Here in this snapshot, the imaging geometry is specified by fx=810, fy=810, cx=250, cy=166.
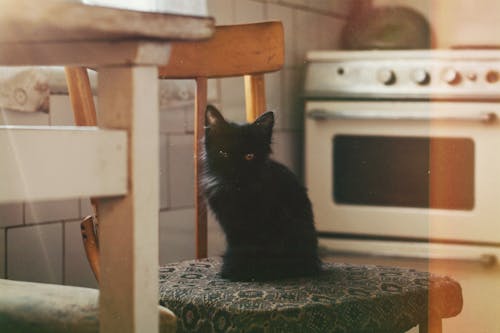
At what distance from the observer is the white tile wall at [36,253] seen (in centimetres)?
182

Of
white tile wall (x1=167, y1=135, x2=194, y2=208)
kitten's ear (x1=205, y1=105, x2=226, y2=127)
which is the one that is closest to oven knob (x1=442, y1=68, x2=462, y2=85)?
white tile wall (x1=167, y1=135, x2=194, y2=208)

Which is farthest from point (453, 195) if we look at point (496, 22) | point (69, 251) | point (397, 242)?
point (69, 251)

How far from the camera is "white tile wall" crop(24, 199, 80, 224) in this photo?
186cm

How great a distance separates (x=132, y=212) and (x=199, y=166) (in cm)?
81

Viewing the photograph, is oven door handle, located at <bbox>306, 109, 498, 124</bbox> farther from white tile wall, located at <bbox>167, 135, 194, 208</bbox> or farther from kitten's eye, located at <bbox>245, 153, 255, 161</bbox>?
kitten's eye, located at <bbox>245, 153, 255, 161</bbox>

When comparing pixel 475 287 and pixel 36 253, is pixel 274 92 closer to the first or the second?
pixel 475 287

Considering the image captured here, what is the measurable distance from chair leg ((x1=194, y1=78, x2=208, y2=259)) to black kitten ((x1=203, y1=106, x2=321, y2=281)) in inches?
4.3

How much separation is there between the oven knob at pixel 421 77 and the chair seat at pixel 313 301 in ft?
4.33

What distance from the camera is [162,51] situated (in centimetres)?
74

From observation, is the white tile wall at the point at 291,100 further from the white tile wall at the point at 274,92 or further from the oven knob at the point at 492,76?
the oven knob at the point at 492,76

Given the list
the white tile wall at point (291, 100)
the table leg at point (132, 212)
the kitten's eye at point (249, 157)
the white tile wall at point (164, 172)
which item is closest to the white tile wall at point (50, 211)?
the white tile wall at point (164, 172)

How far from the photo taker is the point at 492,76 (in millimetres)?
2490

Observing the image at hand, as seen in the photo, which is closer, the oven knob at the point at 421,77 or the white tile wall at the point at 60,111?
the white tile wall at the point at 60,111

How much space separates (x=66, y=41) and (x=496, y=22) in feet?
8.15
